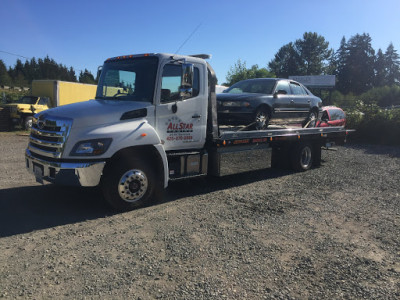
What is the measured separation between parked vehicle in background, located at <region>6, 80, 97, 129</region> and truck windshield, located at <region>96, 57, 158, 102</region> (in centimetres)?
1356

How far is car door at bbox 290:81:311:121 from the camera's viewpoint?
9.21 m

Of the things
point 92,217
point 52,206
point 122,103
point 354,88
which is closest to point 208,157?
point 122,103

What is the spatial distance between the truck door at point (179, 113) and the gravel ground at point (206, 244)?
1.13 meters

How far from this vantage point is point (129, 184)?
5.32 metres

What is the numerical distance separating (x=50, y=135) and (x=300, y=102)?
6.77 meters

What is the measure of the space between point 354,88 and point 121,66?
87243 mm

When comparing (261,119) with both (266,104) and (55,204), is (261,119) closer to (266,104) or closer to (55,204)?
(266,104)

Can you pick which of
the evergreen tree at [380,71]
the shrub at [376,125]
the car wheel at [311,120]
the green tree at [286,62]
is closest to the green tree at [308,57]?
the green tree at [286,62]

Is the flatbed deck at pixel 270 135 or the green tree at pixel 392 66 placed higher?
the green tree at pixel 392 66

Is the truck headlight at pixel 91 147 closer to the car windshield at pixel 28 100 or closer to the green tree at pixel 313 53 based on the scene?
the car windshield at pixel 28 100

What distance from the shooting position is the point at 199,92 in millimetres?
6188

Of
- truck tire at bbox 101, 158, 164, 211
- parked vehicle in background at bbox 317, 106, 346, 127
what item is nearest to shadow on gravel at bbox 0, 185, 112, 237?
truck tire at bbox 101, 158, 164, 211

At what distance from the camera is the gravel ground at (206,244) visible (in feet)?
10.6

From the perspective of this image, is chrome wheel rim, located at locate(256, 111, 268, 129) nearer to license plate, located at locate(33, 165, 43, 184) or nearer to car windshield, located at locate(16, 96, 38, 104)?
license plate, located at locate(33, 165, 43, 184)
